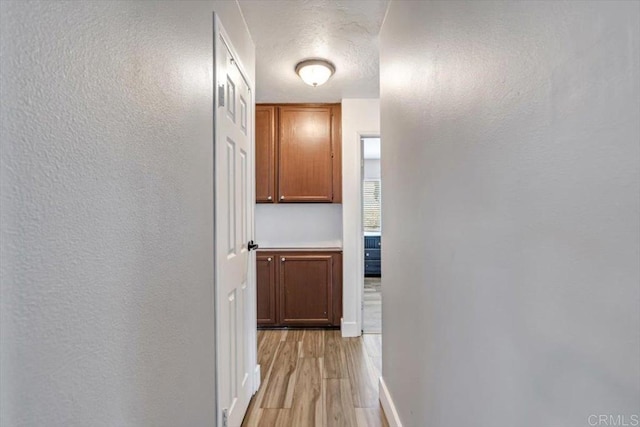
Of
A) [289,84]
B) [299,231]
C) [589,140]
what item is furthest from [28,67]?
[299,231]

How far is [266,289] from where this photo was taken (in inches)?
135

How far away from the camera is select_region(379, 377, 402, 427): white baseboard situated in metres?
1.73

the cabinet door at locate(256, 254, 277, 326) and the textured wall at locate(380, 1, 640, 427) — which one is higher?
the textured wall at locate(380, 1, 640, 427)

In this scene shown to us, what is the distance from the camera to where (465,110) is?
3.12 ft

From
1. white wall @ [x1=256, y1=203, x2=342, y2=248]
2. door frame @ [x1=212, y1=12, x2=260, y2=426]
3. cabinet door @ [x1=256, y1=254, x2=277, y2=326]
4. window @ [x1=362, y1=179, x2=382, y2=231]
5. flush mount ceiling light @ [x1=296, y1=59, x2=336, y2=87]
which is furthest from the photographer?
window @ [x1=362, y1=179, x2=382, y2=231]

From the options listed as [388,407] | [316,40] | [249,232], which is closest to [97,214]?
[249,232]

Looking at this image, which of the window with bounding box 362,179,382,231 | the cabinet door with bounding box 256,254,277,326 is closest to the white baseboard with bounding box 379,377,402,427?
the cabinet door with bounding box 256,254,277,326

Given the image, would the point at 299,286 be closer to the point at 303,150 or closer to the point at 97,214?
the point at 303,150

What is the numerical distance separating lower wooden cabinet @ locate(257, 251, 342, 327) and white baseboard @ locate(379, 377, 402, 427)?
1.35 m

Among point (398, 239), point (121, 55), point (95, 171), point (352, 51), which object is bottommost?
point (398, 239)

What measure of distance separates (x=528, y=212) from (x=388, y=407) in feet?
5.50

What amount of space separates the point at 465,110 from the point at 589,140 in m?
0.47

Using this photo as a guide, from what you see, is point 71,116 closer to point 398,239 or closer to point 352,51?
point 398,239

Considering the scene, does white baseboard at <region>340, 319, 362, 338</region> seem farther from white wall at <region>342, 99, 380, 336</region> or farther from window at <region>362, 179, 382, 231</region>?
window at <region>362, 179, 382, 231</region>
